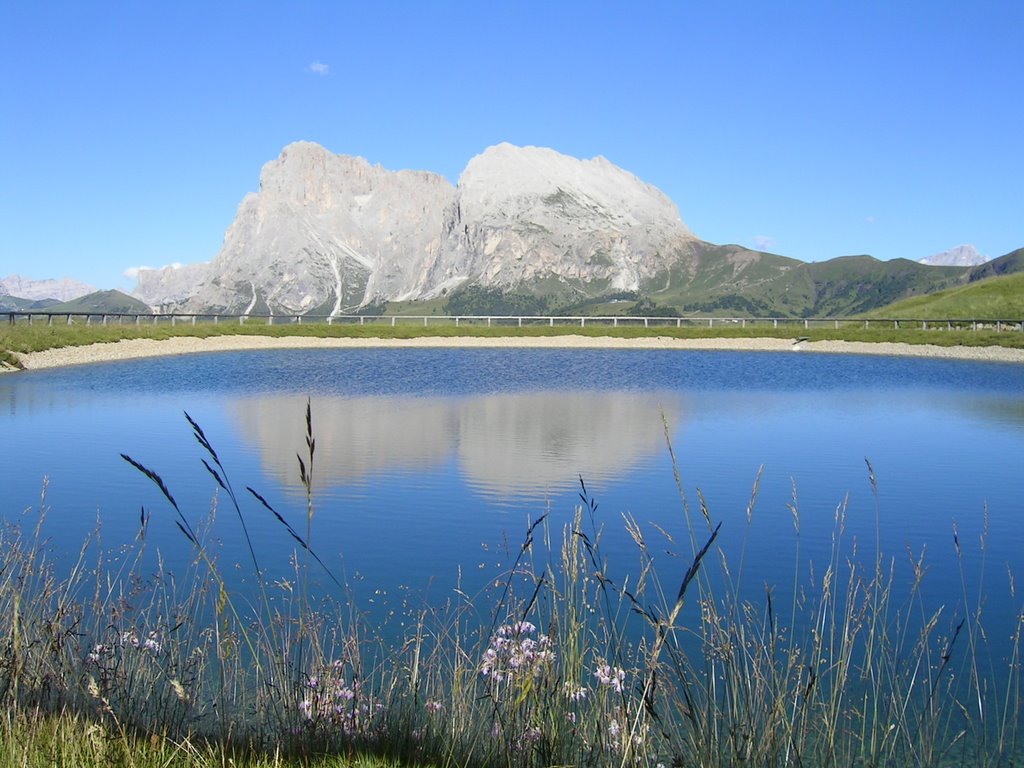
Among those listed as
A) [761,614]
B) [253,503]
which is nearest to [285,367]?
[253,503]

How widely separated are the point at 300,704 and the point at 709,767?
1.90 metres

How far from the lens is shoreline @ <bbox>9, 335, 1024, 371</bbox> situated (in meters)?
52.2

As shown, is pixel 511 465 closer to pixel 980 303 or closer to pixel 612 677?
pixel 612 677

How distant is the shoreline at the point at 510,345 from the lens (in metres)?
52.2

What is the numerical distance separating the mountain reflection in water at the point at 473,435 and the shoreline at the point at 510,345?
24.4 metres

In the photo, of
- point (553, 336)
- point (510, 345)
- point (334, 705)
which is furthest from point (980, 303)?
point (334, 705)

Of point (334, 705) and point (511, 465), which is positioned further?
point (511, 465)

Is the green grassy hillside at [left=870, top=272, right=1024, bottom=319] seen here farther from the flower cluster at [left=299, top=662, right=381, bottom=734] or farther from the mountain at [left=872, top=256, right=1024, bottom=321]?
the flower cluster at [left=299, top=662, right=381, bottom=734]

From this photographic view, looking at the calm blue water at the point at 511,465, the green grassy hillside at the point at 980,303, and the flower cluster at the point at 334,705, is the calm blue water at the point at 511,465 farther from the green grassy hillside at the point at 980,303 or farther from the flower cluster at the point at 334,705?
the green grassy hillside at the point at 980,303

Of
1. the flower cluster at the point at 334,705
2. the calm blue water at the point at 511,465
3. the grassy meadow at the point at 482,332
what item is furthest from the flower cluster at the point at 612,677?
the grassy meadow at the point at 482,332

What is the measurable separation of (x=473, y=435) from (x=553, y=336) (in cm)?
5343

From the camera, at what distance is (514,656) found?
493cm

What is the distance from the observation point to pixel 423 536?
440 inches

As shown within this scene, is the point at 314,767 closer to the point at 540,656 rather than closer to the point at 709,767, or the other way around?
the point at 540,656
